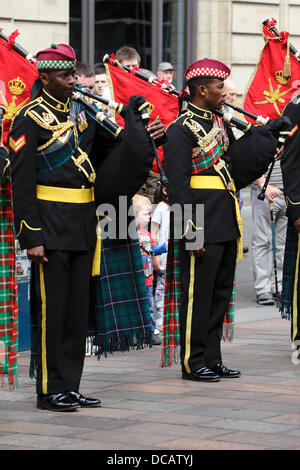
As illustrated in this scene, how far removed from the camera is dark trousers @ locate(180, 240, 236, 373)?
727 cm

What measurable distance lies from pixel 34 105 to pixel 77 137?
30 cm

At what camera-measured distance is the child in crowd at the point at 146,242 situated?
29.6 ft

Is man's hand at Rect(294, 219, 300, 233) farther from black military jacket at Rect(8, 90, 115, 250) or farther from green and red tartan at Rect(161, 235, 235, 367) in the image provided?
black military jacket at Rect(8, 90, 115, 250)

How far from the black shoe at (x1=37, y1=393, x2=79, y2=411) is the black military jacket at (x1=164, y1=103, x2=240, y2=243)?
1.42m

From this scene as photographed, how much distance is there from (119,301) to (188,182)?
84 centimetres

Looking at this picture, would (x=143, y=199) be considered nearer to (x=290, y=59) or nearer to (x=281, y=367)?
(x=290, y=59)

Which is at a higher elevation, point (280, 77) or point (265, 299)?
point (280, 77)

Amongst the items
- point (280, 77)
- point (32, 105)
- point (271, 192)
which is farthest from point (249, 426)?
point (271, 192)

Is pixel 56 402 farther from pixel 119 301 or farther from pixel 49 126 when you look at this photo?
pixel 49 126

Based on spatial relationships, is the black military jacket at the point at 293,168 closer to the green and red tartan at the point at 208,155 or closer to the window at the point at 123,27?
the green and red tartan at the point at 208,155

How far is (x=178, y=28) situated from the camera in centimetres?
1738

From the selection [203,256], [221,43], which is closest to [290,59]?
[203,256]

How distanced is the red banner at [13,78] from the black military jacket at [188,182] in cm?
107

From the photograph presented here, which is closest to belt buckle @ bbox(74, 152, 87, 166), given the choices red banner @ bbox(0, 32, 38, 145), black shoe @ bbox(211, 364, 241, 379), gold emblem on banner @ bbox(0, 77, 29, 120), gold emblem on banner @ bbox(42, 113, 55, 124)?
gold emblem on banner @ bbox(42, 113, 55, 124)
